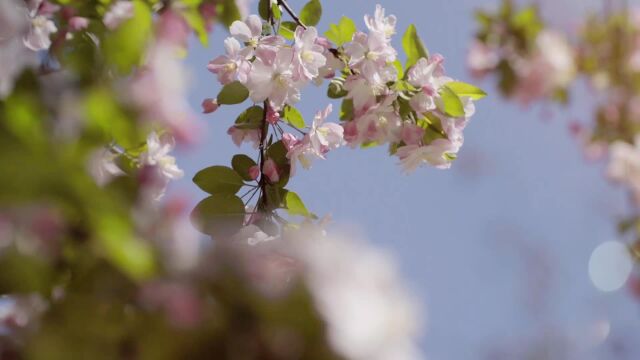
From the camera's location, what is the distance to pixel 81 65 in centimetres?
54

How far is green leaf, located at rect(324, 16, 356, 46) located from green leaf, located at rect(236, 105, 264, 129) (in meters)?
0.23

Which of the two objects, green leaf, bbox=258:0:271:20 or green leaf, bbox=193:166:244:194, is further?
green leaf, bbox=258:0:271:20

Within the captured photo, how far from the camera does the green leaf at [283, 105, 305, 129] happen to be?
1621 millimetres

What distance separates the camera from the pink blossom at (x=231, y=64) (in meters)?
1.50

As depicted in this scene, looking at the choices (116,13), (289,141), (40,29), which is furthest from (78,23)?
(289,141)

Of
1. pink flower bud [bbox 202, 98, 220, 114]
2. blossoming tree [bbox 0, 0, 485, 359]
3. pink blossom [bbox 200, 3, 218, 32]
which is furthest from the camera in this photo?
pink flower bud [bbox 202, 98, 220, 114]

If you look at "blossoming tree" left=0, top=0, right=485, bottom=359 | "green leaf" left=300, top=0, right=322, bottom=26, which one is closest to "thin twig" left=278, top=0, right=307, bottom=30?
"green leaf" left=300, top=0, right=322, bottom=26

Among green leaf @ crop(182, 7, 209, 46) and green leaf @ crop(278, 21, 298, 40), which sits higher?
green leaf @ crop(278, 21, 298, 40)

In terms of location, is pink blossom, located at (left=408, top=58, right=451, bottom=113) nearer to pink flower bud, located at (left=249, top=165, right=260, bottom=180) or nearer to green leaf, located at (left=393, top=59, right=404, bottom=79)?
green leaf, located at (left=393, top=59, right=404, bottom=79)

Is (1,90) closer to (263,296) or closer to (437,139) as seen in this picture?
(263,296)

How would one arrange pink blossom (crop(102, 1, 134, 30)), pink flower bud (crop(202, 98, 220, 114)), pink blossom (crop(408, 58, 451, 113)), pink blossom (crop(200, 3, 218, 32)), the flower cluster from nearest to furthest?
pink blossom (crop(102, 1, 134, 30)), the flower cluster, pink blossom (crop(200, 3, 218, 32)), pink blossom (crop(408, 58, 451, 113)), pink flower bud (crop(202, 98, 220, 114))

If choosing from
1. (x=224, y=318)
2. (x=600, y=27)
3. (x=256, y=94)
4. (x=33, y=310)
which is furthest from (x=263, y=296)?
(x=256, y=94)

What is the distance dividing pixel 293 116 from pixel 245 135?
118mm

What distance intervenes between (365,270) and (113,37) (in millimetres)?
225
